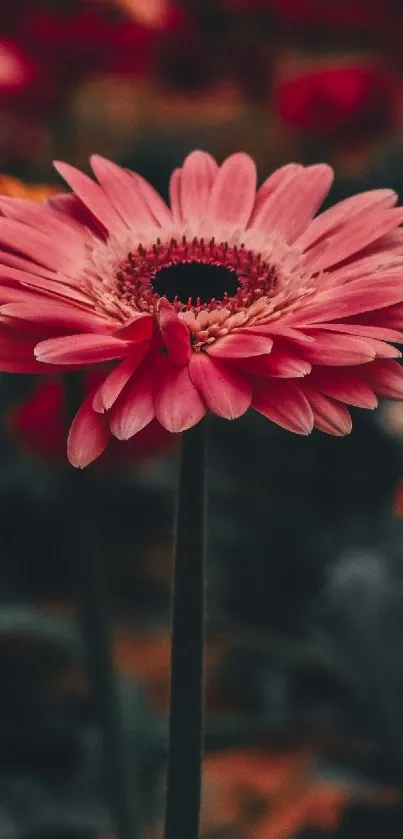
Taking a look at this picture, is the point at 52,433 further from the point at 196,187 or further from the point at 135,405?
the point at 135,405

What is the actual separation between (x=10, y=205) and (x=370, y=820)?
48 cm

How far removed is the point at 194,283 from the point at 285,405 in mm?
105

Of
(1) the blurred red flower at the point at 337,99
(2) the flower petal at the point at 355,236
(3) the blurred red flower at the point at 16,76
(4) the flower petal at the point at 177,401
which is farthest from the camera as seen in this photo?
(1) the blurred red flower at the point at 337,99

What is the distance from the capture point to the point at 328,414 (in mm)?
357

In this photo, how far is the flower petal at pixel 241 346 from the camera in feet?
1.15

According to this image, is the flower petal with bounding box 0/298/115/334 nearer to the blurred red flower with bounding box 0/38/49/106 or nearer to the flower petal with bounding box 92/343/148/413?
the flower petal with bounding box 92/343/148/413

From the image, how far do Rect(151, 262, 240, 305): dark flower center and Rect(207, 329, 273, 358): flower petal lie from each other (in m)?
0.05

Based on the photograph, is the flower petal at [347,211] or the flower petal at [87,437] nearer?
the flower petal at [87,437]

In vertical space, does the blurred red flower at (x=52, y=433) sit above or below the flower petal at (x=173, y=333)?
below

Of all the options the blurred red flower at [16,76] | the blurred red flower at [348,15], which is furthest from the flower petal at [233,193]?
the blurred red flower at [348,15]

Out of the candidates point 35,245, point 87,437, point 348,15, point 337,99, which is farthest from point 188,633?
point 348,15

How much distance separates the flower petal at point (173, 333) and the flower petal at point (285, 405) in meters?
A: 0.03

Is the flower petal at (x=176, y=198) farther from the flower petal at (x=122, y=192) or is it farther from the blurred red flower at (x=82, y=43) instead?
the blurred red flower at (x=82, y=43)

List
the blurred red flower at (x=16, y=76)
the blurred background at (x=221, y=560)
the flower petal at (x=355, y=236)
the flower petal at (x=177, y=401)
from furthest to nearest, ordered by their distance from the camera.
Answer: the blurred red flower at (x=16, y=76), the blurred background at (x=221, y=560), the flower petal at (x=355, y=236), the flower petal at (x=177, y=401)
